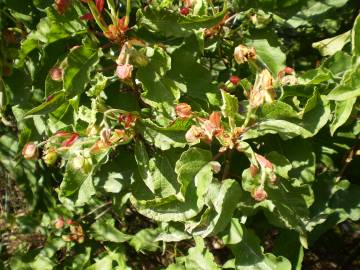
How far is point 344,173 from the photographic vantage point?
204 cm

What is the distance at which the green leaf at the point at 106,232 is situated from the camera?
196cm

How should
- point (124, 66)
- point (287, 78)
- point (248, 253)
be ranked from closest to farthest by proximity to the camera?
point (124, 66), point (287, 78), point (248, 253)

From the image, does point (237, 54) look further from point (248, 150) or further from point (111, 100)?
point (111, 100)

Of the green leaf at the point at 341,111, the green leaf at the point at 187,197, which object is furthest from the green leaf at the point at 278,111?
the green leaf at the point at 187,197

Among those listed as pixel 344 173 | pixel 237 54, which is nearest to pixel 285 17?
pixel 237 54

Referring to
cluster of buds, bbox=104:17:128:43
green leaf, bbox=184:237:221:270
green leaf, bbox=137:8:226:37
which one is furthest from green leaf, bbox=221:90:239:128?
green leaf, bbox=184:237:221:270

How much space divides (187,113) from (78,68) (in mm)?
326

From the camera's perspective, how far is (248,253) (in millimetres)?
1626

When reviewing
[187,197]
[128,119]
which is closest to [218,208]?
[187,197]

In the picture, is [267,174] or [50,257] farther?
[50,257]

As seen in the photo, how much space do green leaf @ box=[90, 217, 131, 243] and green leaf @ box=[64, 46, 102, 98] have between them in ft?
2.66

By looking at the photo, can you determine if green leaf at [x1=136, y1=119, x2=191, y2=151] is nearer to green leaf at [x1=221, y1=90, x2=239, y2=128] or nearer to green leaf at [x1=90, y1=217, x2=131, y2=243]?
green leaf at [x1=221, y1=90, x2=239, y2=128]

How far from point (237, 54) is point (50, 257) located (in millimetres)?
1237

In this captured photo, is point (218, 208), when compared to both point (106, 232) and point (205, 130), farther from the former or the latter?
point (106, 232)
